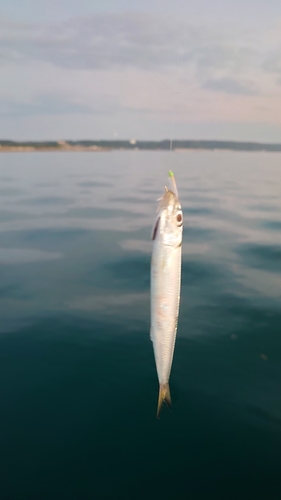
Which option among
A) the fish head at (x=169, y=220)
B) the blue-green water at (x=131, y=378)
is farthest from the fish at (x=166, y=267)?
the blue-green water at (x=131, y=378)

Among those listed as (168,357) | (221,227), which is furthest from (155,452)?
(221,227)

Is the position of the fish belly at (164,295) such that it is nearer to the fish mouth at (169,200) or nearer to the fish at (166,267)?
the fish at (166,267)

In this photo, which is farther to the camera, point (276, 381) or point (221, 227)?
point (221, 227)

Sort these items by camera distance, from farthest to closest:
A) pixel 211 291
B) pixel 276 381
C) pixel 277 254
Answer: pixel 277 254, pixel 211 291, pixel 276 381

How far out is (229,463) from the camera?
5562mm

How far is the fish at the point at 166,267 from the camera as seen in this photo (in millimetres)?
3420

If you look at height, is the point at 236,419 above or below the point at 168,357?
below

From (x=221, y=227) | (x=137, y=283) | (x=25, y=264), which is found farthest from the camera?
(x=221, y=227)

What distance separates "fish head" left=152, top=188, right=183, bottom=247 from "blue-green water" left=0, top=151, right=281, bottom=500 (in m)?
3.66

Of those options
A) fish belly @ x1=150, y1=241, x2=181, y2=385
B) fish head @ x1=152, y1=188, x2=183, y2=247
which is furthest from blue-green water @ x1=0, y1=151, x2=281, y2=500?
fish head @ x1=152, y1=188, x2=183, y2=247

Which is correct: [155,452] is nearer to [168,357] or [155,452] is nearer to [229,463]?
[229,463]

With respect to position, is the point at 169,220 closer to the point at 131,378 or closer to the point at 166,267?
the point at 166,267

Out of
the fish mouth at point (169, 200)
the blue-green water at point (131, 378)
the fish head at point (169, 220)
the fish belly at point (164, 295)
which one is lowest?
the blue-green water at point (131, 378)

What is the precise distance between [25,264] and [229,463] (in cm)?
925
